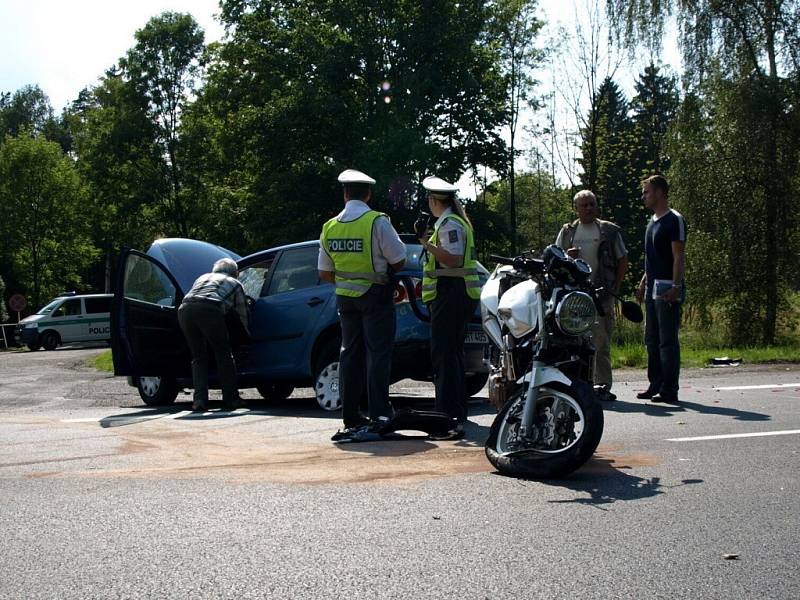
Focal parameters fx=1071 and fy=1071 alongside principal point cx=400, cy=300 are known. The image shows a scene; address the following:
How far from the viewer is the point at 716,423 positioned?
8.22 meters

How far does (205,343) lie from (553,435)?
6.18 meters

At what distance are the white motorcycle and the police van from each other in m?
37.3

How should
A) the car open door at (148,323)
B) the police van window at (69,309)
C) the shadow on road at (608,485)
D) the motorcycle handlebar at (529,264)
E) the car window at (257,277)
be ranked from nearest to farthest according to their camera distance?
the shadow on road at (608,485)
the motorcycle handlebar at (529,264)
the car window at (257,277)
the car open door at (148,323)
the police van window at (69,309)

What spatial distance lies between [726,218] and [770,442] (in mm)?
15514

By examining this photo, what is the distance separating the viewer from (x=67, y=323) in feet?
138

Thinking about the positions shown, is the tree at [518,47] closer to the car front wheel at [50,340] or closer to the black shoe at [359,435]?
the car front wheel at [50,340]

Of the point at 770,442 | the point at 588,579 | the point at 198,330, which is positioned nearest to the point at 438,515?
the point at 588,579

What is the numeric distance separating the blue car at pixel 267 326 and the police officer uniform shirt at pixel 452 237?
1.15 m

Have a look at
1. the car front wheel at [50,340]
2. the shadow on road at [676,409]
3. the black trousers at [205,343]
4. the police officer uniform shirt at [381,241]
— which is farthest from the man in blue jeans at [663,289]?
the car front wheel at [50,340]

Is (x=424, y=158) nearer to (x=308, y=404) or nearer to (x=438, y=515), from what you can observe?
(x=308, y=404)

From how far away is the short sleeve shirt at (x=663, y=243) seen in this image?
33.0 ft

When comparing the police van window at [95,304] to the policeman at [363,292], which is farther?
the police van window at [95,304]

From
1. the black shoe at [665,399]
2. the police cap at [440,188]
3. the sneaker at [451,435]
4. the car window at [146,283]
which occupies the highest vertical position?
the police cap at [440,188]

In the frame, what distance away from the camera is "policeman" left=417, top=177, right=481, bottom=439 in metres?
7.94
